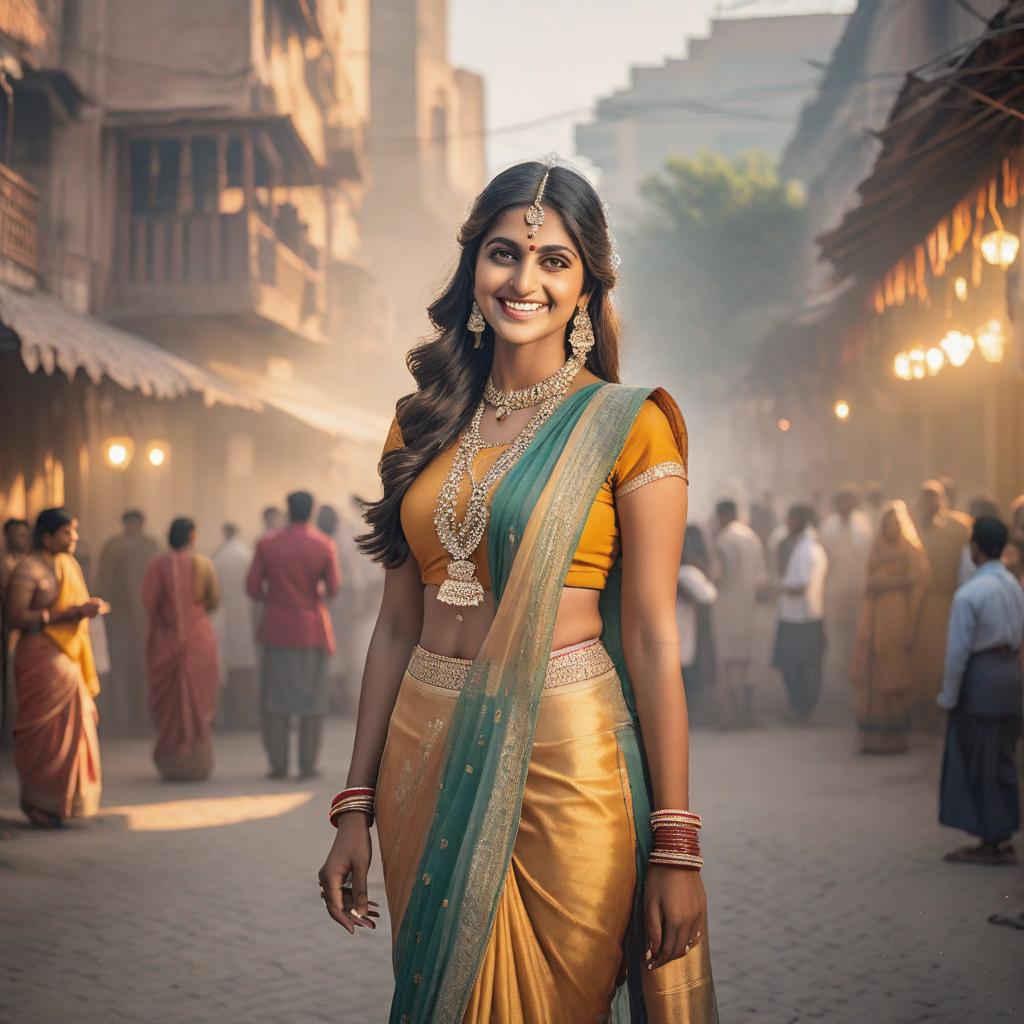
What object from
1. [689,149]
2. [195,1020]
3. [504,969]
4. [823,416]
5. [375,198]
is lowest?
[195,1020]

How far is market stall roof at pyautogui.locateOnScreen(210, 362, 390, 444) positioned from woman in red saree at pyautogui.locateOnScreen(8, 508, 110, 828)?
1030 centimetres

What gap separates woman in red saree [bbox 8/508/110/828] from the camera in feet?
25.8

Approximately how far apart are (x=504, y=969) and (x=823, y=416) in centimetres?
2344

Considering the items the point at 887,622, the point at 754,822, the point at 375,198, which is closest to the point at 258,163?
the point at 887,622

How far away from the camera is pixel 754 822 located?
26.0 ft

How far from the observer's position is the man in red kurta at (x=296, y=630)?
32.2 ft

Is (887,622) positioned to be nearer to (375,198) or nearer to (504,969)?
(504,969)

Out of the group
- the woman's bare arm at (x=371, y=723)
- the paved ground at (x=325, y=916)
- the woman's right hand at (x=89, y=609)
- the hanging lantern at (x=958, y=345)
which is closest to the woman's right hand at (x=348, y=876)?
the woman's bare arm at (x=371, y=723)

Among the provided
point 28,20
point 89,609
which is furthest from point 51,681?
point 28,20

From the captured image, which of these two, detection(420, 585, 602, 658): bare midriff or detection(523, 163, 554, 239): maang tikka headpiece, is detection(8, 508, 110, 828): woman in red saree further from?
detection(523, 163, 554, 239): maang tikka headpiece

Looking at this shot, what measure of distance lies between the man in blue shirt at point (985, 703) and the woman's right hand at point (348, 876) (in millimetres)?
4940

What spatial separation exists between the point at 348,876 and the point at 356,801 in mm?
138

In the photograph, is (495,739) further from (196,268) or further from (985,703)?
(196,268)

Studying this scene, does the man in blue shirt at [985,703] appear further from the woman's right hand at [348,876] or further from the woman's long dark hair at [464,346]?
the woman's right hand at [348,876]
